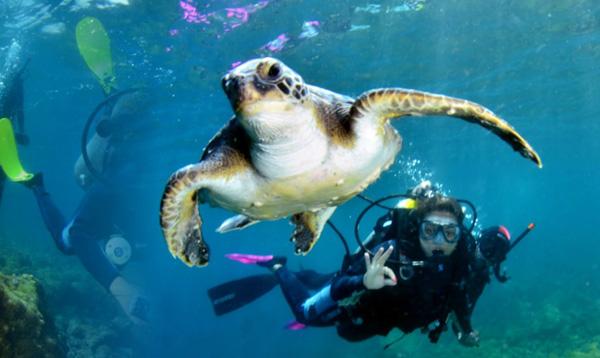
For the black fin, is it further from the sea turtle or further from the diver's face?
the sea turtle

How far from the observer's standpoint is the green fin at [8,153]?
385 inches

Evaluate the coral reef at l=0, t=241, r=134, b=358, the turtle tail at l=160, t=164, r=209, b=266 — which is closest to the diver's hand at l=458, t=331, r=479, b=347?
the turtle tail at l=160, t=164, r=209, b=266

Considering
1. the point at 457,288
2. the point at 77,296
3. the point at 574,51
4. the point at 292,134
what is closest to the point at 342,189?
the point at 292,134

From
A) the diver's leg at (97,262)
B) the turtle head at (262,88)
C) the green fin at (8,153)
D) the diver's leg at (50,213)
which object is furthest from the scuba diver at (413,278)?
the diver's leg at (50,213)

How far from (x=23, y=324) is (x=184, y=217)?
5107 millimetres

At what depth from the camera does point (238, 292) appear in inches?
357

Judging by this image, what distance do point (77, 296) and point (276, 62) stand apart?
21.3 metres

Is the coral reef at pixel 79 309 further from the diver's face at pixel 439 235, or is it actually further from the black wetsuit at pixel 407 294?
the diver's face at pixel 439 235

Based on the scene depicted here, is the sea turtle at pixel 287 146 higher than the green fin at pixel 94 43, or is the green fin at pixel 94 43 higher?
the sea turtle at pixel 287 146

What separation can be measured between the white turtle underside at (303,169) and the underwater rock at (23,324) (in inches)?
182

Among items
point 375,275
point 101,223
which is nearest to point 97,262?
point 101,223

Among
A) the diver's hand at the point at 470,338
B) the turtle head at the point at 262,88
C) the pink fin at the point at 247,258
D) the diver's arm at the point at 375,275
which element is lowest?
the pink fin at the point at 247,258

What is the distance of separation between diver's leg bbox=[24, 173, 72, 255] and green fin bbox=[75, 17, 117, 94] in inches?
167

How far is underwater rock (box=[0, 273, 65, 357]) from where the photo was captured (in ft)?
18.2
